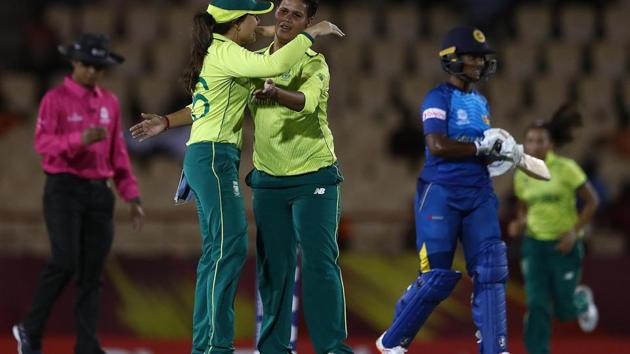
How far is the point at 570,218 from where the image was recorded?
9.78 m

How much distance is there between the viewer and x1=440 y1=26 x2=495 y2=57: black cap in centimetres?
721

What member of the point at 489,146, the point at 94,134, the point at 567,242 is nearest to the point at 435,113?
the point at 489,146

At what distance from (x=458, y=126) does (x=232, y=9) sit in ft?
4.92

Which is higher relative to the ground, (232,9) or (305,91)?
(232,9)

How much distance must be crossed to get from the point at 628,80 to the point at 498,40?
1.59 m

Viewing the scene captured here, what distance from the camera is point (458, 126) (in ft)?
23.7

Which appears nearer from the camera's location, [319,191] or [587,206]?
[319,191]

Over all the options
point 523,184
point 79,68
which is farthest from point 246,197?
point 79,68

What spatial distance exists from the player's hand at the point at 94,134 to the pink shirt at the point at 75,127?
8.1 inches

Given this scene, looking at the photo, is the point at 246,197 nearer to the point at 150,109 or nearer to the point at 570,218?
the point at 150,109

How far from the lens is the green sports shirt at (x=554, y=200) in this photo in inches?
384

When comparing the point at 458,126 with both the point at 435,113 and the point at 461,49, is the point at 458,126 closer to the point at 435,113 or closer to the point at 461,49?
the point at 435,113

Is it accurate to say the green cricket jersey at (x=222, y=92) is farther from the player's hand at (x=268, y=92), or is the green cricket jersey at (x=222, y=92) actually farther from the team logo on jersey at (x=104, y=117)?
the team logo on jersey at (x=104, y=117)

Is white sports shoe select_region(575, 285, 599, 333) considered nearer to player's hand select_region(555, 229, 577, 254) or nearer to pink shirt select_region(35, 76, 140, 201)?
player's hand select_region(555, 229, 577, 254)
